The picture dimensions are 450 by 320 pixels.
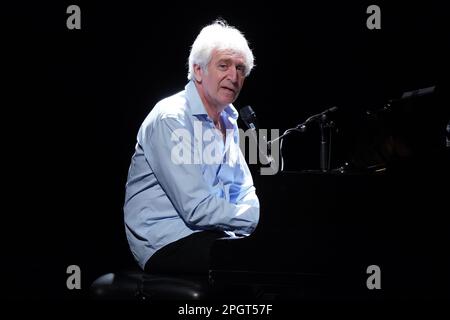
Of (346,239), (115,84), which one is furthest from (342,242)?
(115,84)

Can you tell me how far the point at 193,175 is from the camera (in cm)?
256

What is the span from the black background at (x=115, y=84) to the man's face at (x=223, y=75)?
1414mm

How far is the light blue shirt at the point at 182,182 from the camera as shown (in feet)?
8.34

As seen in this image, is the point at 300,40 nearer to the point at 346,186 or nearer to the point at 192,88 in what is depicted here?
the point at 192,88

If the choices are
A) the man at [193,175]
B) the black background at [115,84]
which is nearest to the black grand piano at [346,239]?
the man at [193,175]

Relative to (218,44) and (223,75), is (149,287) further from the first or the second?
(218,44)

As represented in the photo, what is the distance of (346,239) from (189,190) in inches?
24.3

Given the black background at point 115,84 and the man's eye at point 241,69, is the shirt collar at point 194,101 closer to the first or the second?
the man's eye at point 241,69

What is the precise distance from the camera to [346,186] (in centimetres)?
250

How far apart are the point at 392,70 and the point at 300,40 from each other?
25.2 inches

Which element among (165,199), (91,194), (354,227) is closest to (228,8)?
(91,194)
